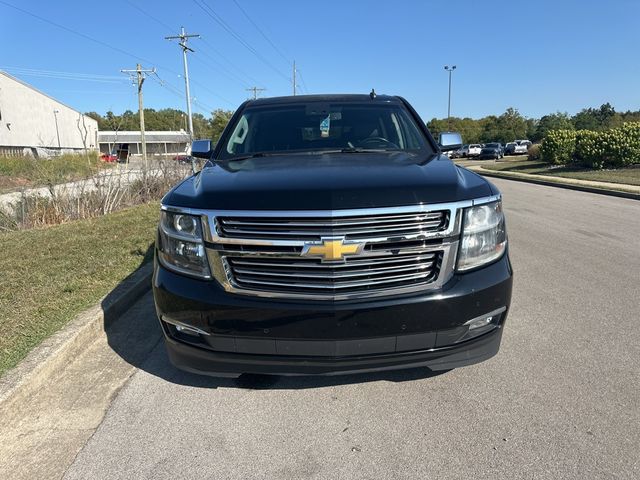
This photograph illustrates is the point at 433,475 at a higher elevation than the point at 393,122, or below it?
below

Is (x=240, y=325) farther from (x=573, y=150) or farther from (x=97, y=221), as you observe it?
(x=573, y=150)

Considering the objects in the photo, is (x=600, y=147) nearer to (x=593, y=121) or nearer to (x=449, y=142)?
(x=449, y=142)

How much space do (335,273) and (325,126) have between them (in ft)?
6.66

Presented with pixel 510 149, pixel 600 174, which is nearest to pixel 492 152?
pixel 510 149

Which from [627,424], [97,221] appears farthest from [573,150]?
[627,424]

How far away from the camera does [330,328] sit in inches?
93.4

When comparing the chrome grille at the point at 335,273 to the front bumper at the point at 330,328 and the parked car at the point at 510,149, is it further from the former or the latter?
the parked car at the point at 510,149

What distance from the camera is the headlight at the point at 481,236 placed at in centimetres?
252

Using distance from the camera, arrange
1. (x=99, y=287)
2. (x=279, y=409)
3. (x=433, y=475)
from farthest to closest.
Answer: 1. (x=99, y=287)
2. (x=279, y=409)
3. (x=433, y=475)

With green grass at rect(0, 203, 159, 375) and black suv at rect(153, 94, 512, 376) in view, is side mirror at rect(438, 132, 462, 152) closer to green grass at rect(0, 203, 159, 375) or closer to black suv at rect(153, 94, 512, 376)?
black suv at rect(153, 94, 512, 376)

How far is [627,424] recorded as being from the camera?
257 cm

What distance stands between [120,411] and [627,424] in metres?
2.87

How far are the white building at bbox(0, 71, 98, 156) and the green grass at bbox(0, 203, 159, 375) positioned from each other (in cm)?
3845

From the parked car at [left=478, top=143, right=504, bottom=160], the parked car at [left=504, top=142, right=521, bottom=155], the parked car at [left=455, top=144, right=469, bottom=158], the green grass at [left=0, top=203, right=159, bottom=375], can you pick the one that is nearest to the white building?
the parked car at [left=455, top=144, right=469, bottom=158]
